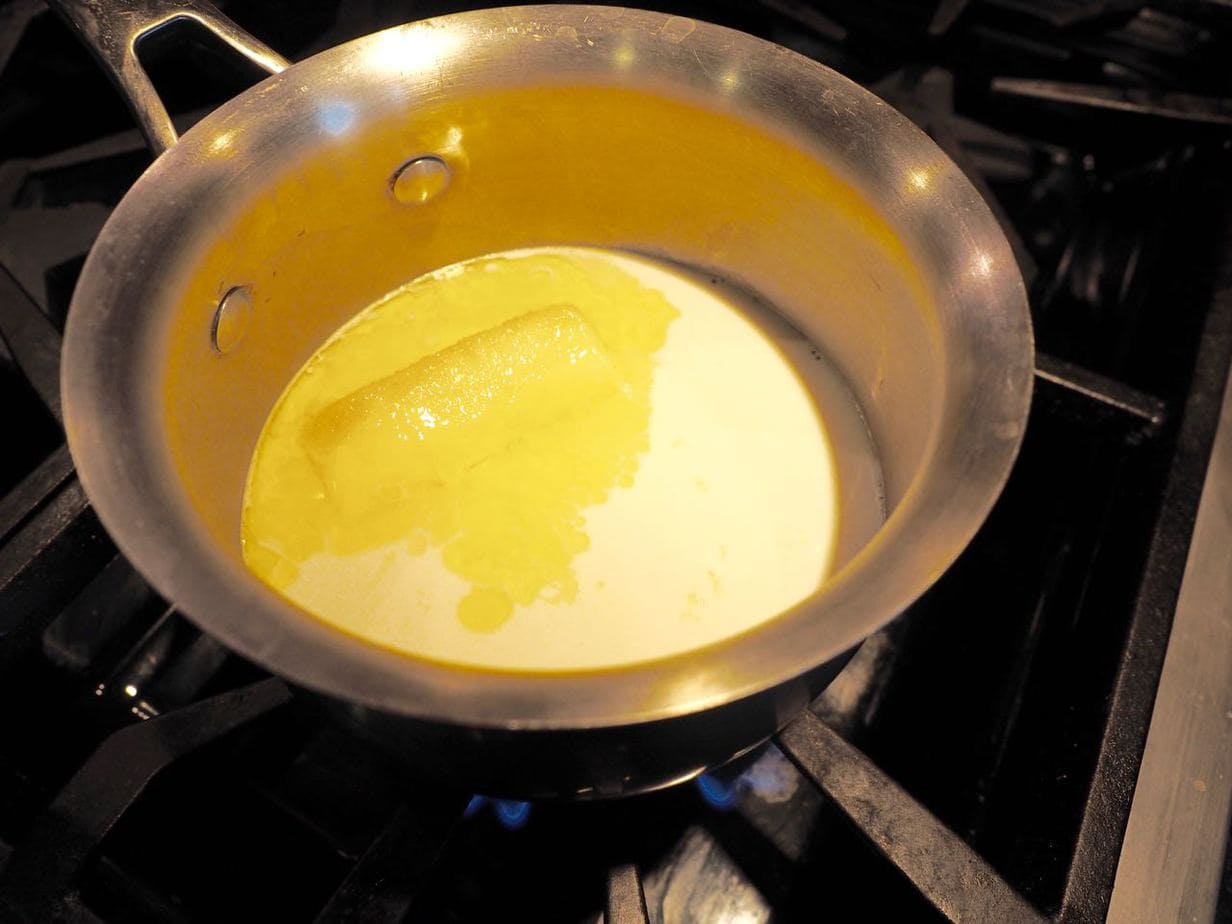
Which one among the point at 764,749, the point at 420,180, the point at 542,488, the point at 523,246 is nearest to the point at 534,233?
the point at 523,246

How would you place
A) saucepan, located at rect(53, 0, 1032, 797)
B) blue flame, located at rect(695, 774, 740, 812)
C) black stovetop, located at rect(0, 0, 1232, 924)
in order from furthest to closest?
blue flame, located at rect(695, 774, 740, 812) → black stovetop, located at rect(0, 0, 1232, 924) → saucepan, located at rect(53, 0, 1032, 797)

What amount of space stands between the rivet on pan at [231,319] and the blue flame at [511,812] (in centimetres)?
40

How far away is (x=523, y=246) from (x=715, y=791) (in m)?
0.56

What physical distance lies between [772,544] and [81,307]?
52 cm

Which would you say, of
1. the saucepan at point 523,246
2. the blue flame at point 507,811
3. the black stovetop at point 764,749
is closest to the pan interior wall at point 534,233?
the saucepan at point 523,246

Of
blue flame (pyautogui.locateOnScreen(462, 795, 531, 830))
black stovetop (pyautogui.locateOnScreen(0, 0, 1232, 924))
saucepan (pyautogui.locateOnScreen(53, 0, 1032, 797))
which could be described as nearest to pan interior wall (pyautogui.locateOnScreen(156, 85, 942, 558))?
saucepan (pyautogui.locateOnScreen(53, 0, 1032, 797))

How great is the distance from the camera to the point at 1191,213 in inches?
37.5

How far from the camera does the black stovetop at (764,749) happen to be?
0.60 m

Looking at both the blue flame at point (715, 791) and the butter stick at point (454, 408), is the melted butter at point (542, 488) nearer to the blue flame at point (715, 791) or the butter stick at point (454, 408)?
the butter stick at point (454, 408)

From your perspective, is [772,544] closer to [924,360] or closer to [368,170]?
[924,360]

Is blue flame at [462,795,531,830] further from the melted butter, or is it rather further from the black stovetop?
the melted butter

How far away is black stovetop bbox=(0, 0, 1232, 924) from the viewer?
0.60m

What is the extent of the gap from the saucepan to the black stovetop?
0.12 meters

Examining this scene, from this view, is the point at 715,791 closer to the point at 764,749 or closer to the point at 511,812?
the point at 764,749
